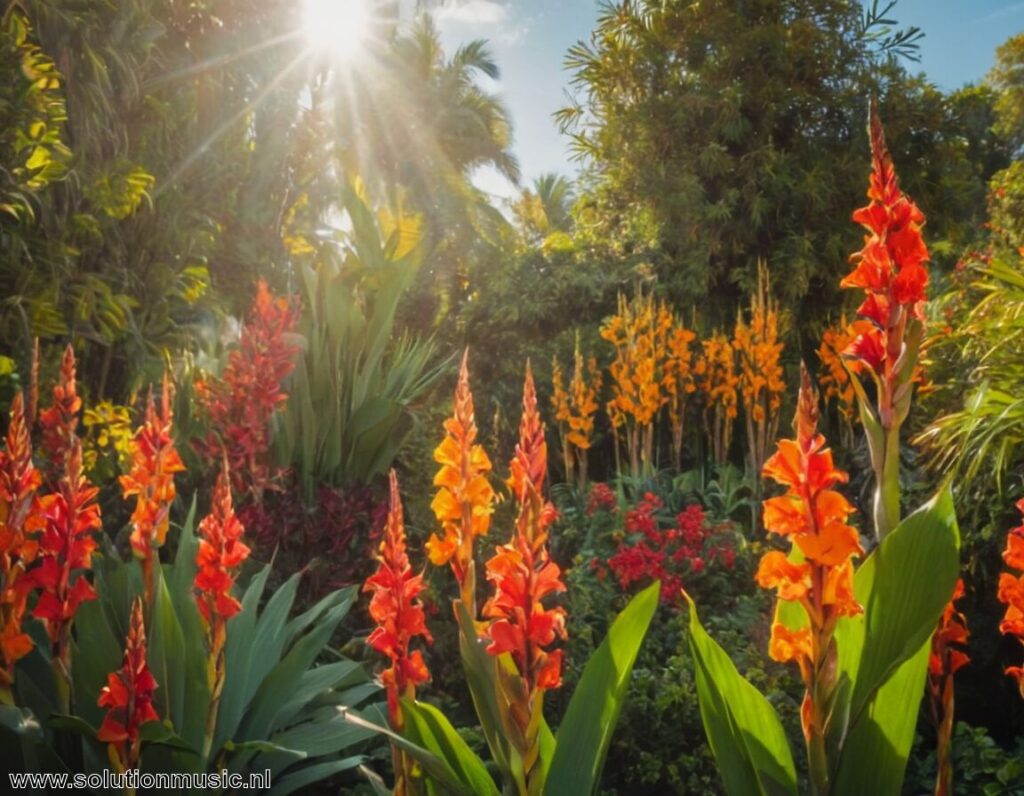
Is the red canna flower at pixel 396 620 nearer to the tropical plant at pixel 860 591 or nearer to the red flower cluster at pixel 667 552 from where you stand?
the tropical plant at pixel 860 591

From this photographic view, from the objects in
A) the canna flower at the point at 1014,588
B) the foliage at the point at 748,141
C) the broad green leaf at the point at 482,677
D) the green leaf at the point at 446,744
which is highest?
the foliage at the point at 748,141

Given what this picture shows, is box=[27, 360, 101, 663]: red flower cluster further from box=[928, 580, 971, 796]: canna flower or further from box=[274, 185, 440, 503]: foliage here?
box=[274, 185, 440, 503]: foliage

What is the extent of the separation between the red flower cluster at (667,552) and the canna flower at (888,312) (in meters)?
2.25

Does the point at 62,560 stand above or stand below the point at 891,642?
above

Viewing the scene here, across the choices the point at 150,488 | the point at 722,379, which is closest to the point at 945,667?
the point at 150,488

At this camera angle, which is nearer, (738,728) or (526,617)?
(526,617)

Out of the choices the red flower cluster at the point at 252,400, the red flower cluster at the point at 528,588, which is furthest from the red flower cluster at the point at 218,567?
the red flower cluster at the point at 252,400

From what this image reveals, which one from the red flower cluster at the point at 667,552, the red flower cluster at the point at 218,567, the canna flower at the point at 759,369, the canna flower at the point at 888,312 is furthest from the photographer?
the canna flower at the point at 759,369

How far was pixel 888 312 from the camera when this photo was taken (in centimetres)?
130

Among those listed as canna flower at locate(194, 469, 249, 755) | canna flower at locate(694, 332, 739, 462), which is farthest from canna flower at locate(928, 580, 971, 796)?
canna flower at locate(694, 332, 739, 462)

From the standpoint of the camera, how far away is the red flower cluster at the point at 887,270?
1284mm

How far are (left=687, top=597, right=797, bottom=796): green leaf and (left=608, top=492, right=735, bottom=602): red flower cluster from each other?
2.11m

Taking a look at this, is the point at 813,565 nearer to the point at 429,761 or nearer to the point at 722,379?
the point at 429,761

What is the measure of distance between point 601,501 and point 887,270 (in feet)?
10.9
